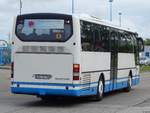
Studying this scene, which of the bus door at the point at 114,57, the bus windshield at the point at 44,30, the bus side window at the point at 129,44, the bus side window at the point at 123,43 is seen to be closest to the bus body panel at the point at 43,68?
the bus windshield at the point at 44,30

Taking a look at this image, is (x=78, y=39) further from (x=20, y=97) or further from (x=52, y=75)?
(x=20, y=97)

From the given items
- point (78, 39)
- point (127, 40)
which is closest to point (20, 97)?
point (78, 39)

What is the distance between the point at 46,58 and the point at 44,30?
36.1 inches

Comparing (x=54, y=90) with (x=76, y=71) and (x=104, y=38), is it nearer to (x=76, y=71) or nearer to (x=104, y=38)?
(x=76, y=71)

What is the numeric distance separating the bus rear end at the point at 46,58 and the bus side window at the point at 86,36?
702mm

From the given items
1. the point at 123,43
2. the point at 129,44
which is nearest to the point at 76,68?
the point at 123,43

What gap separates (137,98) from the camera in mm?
21266

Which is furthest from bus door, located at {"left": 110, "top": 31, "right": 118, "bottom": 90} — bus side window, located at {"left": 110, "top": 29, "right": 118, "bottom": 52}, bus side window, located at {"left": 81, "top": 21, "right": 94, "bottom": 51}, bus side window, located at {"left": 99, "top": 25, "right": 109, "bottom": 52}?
bus side window, located at {"left": 81, "top": 21, "right": 94, "bottom": 51}

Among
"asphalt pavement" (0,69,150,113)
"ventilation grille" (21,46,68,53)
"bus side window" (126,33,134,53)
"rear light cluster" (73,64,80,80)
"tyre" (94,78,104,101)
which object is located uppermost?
"bus side window" (126,33,134,53)

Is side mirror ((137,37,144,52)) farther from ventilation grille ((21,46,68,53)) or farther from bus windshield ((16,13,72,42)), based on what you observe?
ventilation grille ((21,46,68,53))

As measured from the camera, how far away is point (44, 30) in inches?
697

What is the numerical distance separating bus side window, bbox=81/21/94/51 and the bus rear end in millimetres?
702

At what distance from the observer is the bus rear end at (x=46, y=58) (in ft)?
56.9

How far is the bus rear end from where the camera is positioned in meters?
17.3
